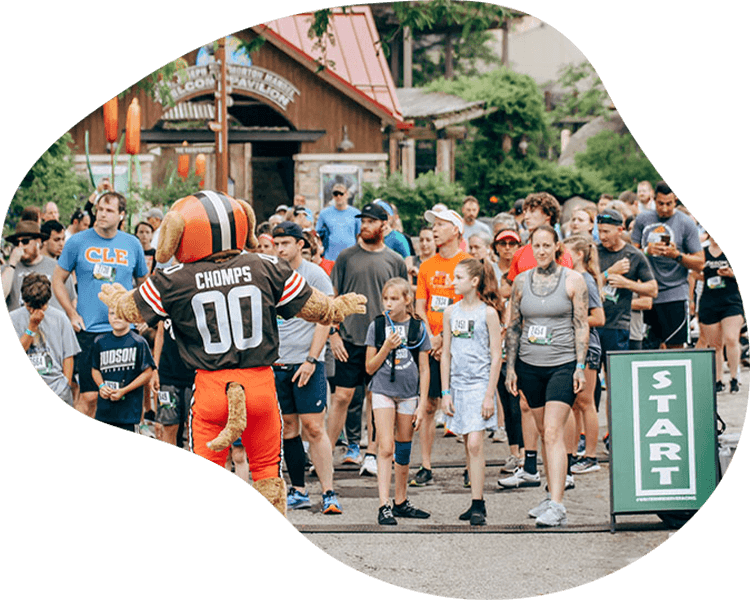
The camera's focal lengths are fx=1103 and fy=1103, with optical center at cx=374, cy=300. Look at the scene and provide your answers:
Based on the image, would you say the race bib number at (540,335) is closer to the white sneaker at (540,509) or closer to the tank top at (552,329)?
the tank top at (552,329)

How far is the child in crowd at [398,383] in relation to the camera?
5258mm

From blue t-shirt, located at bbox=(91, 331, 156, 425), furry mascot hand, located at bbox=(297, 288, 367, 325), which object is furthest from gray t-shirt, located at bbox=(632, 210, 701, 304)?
blue t-shirt, located at bbox=(91, 331, 156, 425)

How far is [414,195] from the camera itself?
13609 millimetres

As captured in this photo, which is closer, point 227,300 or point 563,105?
point 227,300

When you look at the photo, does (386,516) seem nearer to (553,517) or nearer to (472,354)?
(553,517)

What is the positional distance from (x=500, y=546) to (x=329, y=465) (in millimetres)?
1036

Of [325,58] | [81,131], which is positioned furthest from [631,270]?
[81,131]

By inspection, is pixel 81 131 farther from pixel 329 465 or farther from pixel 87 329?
pixel 329 465

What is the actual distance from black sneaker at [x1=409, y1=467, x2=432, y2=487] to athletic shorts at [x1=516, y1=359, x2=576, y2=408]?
0.83m

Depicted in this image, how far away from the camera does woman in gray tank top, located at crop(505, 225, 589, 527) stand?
5.18 m

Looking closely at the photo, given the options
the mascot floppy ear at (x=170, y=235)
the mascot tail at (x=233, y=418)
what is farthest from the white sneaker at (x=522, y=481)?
the mascot floppy ear at (x=170, y=235)

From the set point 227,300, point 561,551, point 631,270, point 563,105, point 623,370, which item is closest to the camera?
point 227,300

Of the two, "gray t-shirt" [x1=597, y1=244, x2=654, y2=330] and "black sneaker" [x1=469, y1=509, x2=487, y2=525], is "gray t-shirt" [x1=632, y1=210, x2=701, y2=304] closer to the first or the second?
"gray t-shirt" [x1=597, y1=244, x2=654, y2=330]

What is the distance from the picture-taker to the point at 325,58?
5.43 m
